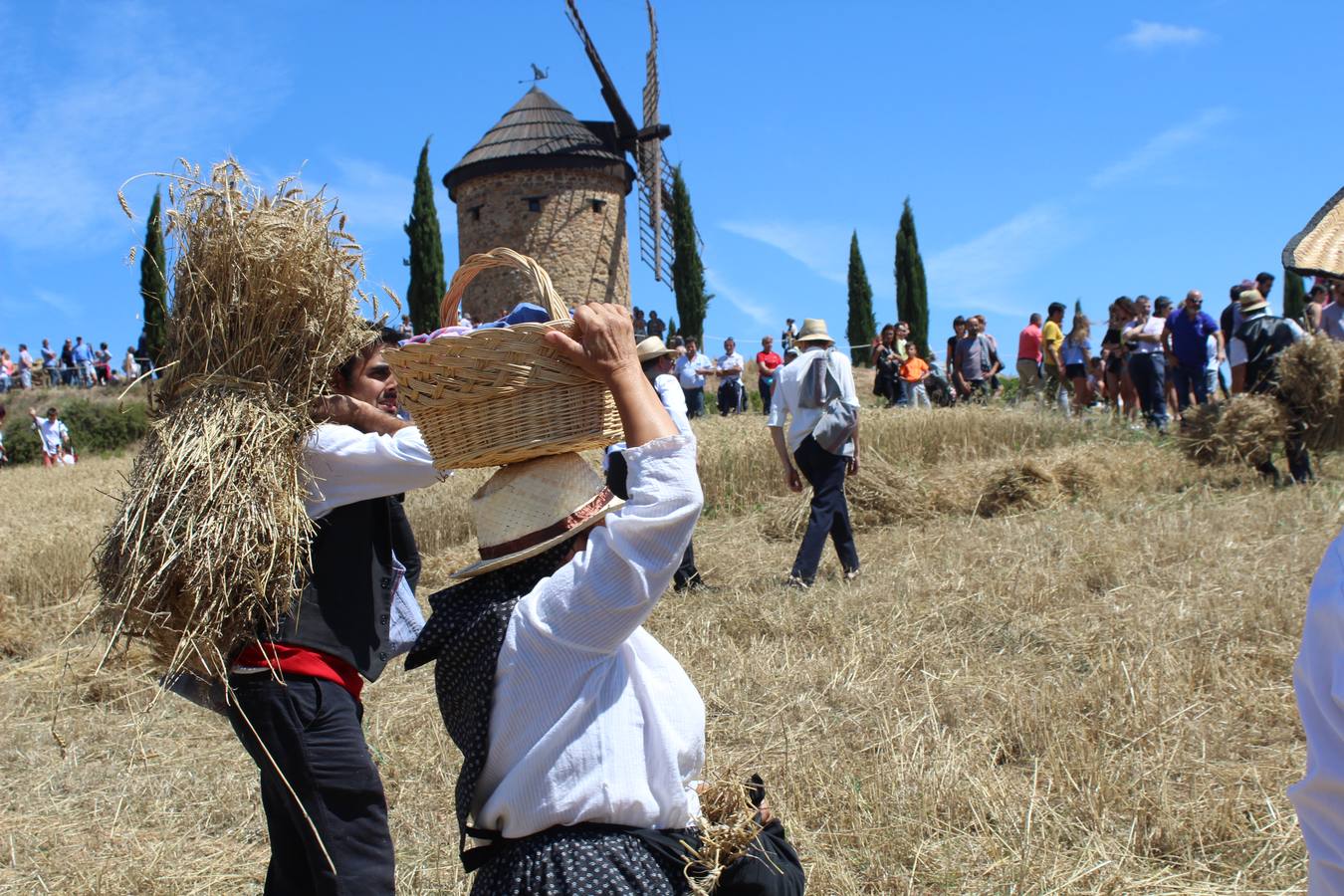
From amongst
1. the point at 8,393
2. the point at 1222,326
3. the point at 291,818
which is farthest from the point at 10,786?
the point at 8,393

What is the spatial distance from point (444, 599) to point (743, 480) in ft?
31.7

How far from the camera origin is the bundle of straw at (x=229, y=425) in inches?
96.0

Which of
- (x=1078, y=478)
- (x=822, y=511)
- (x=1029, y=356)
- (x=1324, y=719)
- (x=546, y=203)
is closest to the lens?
(x=1324, y=719)

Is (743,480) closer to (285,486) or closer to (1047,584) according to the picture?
(1047,584)

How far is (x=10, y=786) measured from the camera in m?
4.83

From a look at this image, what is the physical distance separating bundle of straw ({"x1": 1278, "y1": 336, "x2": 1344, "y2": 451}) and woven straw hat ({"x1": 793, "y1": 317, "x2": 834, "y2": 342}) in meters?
3.97

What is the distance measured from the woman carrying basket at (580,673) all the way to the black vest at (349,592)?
74cm

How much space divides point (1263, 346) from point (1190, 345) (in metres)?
2.47

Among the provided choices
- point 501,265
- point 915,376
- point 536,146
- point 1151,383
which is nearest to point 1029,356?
point 915,376

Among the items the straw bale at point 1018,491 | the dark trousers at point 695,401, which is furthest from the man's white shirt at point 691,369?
the straw bale at point 1018,491

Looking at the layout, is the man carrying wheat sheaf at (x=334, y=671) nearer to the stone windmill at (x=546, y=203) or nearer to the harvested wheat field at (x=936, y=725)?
the harvested wheat field at (x=936, y=725)

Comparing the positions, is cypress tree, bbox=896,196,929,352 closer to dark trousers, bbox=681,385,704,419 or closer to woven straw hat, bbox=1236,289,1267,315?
dark trousers, bbox=681,385,704,419

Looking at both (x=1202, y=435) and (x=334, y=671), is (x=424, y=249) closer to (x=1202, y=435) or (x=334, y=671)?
(x=1202, y=435)

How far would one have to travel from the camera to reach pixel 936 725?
4.13m
